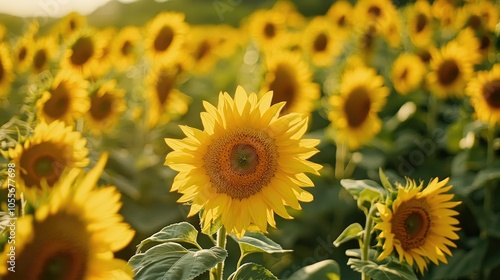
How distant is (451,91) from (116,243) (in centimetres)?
366

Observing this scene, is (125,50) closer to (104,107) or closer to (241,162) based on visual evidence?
(104,107)

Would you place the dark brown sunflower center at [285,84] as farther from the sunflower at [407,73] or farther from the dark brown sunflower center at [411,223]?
the dark brown sunflower center at [411,223]

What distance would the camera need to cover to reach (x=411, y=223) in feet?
6.41

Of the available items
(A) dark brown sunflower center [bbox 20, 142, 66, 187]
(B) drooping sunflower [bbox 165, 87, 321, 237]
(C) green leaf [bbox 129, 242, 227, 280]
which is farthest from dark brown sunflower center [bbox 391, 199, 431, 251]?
(A) dark brown sunflower center [bbox 20, 142, 66, 187]

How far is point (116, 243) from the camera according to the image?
1.25m

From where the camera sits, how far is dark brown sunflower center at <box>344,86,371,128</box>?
3.87 meters

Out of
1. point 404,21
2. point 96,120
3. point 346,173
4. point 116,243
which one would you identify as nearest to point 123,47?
point 96,120

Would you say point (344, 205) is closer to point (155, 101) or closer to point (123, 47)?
point (155, 101)

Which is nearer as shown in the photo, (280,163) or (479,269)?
(280,163)

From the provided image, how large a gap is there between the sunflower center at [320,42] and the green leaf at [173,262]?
413cm

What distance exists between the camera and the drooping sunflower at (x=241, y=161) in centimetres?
173

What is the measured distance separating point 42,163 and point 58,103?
31.2 inches

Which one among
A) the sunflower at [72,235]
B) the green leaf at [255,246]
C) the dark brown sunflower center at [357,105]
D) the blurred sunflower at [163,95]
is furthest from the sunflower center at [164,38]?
the sunflower at [72,235]

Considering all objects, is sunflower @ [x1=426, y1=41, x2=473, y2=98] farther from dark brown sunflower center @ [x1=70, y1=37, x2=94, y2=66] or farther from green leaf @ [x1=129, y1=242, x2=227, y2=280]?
green leaf @ [x1=129, y1=242, x2=227, y2=280]
